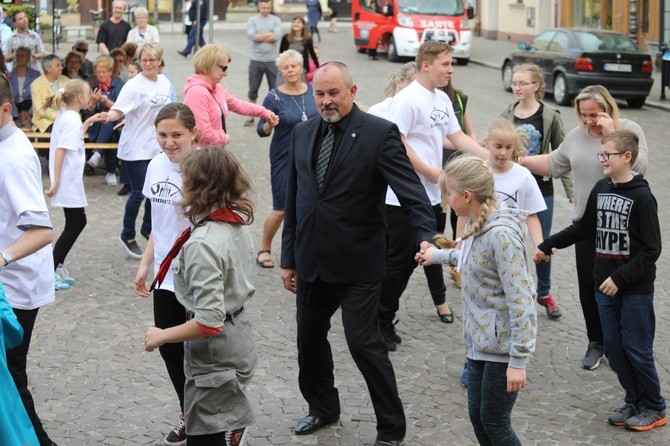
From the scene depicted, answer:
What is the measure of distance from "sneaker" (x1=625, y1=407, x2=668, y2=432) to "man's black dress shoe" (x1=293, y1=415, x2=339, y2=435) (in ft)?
5.43

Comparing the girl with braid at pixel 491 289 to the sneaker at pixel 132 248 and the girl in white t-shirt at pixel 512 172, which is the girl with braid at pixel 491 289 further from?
the sneaker at pixel 132 248

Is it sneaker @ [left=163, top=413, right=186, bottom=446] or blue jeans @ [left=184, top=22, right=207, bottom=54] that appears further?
blue jeans @ [left=184, top=22, right=207, bottom=54]

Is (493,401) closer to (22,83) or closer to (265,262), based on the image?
(265,262)

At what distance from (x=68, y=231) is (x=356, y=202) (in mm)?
4274

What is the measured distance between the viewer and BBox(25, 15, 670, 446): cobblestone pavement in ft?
20.9

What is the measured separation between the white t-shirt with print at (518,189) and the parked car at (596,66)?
1505 cm

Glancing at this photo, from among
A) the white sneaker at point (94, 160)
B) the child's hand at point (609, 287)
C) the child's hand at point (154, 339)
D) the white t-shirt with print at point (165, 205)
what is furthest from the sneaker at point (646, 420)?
the white sneaker at point (94, 160)

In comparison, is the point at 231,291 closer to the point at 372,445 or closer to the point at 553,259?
the point at 372,445

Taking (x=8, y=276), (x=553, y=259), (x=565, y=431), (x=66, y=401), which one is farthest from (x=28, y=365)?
(x=553, y=259)

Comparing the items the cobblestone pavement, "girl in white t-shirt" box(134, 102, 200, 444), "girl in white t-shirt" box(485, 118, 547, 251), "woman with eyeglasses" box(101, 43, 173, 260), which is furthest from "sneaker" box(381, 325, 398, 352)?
"woman with eyeglasses" box(101, 43, 173, 260)

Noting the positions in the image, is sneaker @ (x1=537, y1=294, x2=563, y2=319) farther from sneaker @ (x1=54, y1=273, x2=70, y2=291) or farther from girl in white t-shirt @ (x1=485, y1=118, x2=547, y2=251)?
sneaker @ (x1=54, y1=273, x2=70, y2=291)

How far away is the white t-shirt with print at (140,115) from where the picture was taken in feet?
34.6

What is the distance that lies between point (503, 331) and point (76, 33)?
36.1 m

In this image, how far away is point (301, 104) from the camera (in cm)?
986
